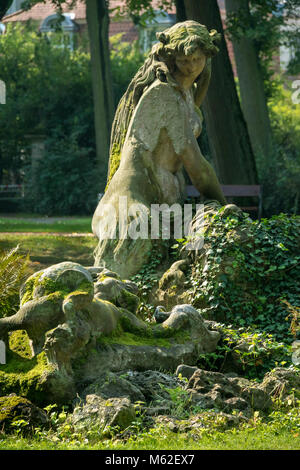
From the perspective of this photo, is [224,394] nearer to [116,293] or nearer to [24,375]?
[116,293]

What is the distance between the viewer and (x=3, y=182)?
31047mm

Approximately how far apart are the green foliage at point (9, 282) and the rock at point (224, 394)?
6.42 ft

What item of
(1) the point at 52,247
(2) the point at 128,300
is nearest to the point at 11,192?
(1) the point at 52,247

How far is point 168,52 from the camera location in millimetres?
8211

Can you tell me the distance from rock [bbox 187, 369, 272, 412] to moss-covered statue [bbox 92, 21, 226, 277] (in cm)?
258

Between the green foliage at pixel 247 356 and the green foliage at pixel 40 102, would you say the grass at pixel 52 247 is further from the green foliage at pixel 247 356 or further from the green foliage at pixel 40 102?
the green foliage at pixel 40 102

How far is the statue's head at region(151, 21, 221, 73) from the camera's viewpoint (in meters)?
8.01

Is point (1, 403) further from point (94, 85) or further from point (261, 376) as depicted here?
point (94, 85)

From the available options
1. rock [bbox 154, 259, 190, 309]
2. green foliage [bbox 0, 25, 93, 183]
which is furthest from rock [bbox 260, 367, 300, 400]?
green foliage [bbox 0, 25, 93, 183]

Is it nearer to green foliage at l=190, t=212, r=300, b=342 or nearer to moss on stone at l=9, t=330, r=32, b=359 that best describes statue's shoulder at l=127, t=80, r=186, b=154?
green foliage at l=190, t=212, r=300, b=342

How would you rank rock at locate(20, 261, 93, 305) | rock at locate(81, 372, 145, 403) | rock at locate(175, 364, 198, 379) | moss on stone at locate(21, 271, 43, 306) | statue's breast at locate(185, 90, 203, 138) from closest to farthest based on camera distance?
rock at locate(81, 372, 145, 403) < rock at locate(20, 261, 93, 305) < rock at locate(175, 364, 198, 379) < moss on stone at locate(21, 271, 43, 306) < statue's breast at locate(185, 90, 203, 138)

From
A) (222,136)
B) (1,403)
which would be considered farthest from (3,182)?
(1,403)

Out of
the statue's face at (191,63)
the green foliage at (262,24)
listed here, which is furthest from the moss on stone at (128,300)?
the green foliage at (262,24)

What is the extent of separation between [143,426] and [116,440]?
0.33 metres
